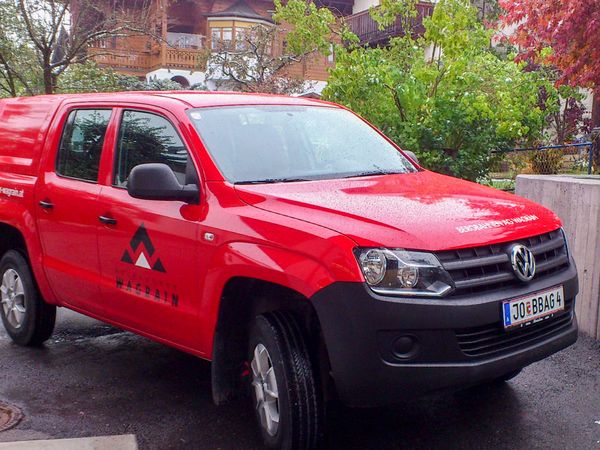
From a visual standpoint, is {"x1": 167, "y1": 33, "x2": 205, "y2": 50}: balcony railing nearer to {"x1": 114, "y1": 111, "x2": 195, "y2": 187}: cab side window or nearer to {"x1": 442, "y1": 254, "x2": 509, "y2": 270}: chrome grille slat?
{"x1": 114, "y1": 111, "x2": 195, "y2": 187}: cab side window

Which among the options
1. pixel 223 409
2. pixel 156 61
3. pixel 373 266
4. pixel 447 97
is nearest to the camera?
pixel 373 266

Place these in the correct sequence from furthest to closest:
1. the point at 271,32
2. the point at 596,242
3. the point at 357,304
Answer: the point at 271,32 < the point at 596,242 < the point at 357,304

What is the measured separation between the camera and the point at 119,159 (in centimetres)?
502

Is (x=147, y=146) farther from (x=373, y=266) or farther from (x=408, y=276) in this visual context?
(x=408, y=276)

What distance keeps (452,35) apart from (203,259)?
6.44 m

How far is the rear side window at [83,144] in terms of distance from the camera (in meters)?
5.23

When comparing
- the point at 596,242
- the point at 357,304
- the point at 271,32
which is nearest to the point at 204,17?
the point at 271,32

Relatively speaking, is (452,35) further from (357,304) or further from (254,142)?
(357,304)

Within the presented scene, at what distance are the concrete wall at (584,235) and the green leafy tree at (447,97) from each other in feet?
10.0

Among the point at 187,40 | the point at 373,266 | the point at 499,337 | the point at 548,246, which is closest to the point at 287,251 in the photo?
the point at 373,266

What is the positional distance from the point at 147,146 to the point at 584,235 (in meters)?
3.40

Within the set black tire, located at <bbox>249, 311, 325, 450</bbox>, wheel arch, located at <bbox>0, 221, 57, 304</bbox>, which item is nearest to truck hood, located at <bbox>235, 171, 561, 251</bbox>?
black tire, located at <bbox>249, 311, 325, 450</bbox>

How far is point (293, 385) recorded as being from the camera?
3.71 m

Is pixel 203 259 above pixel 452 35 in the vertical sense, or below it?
below
